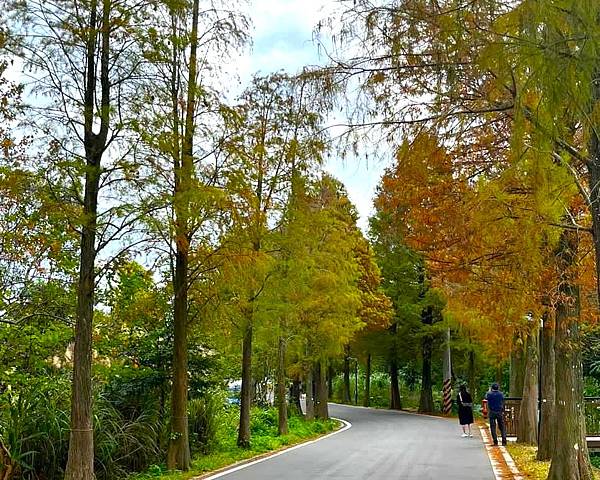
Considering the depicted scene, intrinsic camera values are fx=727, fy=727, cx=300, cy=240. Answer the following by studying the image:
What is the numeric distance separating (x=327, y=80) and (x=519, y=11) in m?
2.19

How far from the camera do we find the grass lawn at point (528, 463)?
1329cm

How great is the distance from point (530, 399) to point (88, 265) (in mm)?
12938

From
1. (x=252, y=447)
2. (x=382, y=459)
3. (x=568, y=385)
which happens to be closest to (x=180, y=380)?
(x=252, y=447)

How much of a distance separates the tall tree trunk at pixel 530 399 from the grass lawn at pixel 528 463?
478 mm

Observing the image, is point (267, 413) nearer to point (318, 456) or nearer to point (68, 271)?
point (318, 456)

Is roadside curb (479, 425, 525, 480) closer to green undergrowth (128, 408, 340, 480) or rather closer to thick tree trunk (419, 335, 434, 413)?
green undergrowth (128, 408, 340, 480)

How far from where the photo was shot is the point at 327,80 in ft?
24.5

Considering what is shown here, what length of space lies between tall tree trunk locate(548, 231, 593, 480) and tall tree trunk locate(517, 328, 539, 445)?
7.19 meters

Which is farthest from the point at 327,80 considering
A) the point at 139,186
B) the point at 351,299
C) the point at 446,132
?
the point at 351,299

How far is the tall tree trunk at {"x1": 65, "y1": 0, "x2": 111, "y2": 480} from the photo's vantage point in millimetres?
10312

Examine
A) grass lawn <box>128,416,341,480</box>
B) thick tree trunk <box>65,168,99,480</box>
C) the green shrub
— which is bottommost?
grass lawn <box>128,416,341,480</box>

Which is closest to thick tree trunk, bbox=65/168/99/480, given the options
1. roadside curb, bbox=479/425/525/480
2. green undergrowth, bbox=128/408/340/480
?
green undergrowth, bbox=128/408/340/480

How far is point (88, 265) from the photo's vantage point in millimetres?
10797

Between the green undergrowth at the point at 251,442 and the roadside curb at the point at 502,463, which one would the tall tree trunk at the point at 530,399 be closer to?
the roadside curb at the point at 502,463
